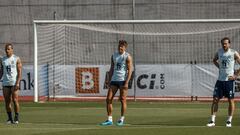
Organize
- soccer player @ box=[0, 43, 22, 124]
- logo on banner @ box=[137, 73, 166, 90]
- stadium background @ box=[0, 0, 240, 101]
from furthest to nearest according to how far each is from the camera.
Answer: stadium background @ box=[0, 0, 240, 101] < logo on banner @ box=[137, 73, 166, 90] < soccer player @ box=[0, 43, 22, 124]

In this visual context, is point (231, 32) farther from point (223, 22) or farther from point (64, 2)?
point (64, 2)

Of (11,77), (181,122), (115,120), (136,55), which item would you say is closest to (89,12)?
(136,55)

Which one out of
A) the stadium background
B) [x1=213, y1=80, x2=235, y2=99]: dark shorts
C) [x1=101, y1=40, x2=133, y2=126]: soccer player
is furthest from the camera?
the stadium background

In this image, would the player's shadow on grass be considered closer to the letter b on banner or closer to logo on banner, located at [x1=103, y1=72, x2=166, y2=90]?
logo on banner, located at [x1=103, y1=72, x2=166, y2=90]

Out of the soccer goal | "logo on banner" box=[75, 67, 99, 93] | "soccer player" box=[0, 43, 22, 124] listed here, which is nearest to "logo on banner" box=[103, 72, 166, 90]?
the soccer goal

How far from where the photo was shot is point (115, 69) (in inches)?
792

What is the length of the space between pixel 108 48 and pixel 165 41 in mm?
3052

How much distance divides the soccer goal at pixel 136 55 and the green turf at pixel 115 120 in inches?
165

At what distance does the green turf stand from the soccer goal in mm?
4203

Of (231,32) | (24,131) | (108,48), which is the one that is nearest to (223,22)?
(231,32)

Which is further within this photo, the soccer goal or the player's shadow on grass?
the soccer goal

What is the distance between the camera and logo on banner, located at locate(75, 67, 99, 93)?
33.8 m

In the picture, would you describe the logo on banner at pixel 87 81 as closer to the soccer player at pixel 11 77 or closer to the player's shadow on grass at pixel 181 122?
the player's shadow on grass at pixel 181 122

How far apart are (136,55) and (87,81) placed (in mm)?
6664
